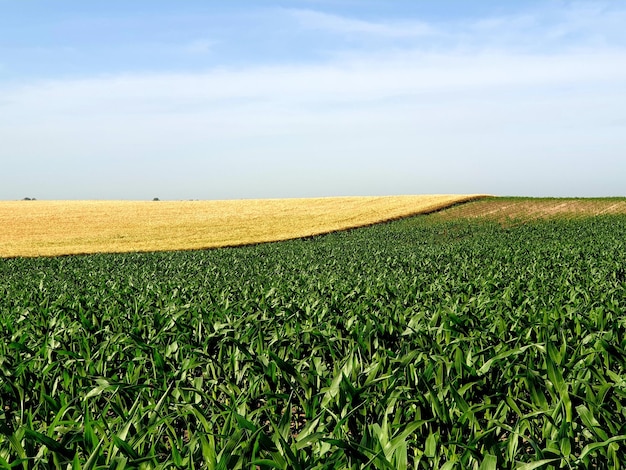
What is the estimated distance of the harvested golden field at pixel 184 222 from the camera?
41.5 meters

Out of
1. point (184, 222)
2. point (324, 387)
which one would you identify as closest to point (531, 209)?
point (184, 222)

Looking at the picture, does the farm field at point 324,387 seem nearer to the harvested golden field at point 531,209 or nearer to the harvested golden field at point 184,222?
the harvested golden field at point 184,222

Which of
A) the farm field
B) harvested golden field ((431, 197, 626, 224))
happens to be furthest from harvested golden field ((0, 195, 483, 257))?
the farm field

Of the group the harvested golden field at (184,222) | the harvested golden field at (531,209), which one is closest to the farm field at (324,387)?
the harvested golden field at (184,222)

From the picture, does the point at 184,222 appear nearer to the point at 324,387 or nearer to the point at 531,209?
the point at 531,209

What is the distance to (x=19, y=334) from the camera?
7.05 meters

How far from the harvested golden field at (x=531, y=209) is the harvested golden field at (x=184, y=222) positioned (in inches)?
124

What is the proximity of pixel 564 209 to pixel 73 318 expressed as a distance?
5218cm

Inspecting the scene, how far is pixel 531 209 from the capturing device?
178 ft

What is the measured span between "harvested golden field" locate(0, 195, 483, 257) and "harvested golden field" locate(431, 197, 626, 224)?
10.3 feet

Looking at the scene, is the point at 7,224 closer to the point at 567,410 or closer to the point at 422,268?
the point at 422,268

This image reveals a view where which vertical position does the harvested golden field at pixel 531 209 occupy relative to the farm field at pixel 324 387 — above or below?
above

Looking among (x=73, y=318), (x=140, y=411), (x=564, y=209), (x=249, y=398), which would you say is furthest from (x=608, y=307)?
(x=564, y=209)

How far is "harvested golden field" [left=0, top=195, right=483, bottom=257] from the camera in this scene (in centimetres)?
4150
